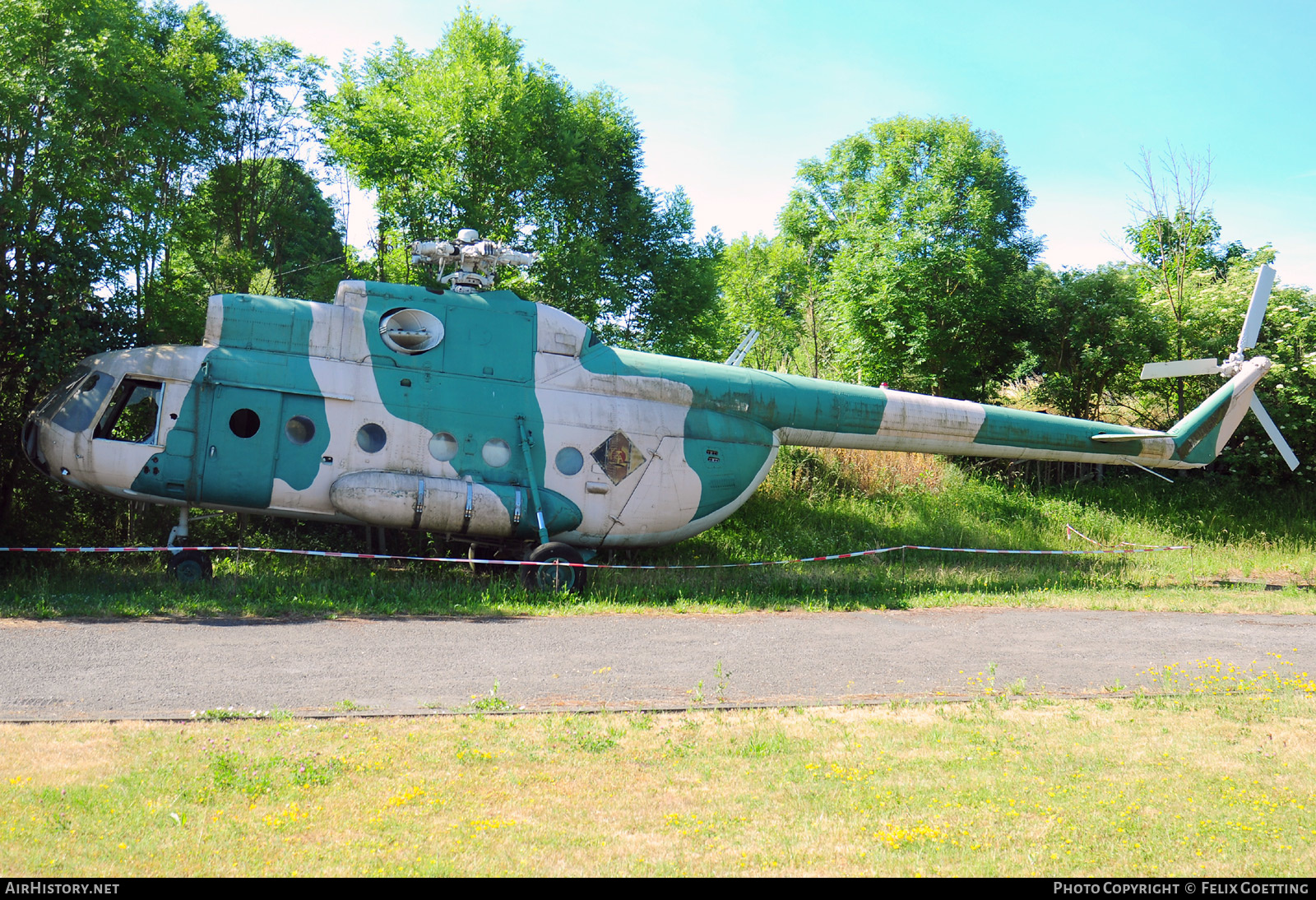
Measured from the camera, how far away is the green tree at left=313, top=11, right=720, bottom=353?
2198cm

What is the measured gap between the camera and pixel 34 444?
12.0 m

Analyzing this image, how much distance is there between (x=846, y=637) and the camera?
10.4 meters

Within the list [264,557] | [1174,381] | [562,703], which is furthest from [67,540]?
[1174,381]

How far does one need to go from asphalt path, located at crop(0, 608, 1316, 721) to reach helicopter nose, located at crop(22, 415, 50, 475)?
3.56 meters

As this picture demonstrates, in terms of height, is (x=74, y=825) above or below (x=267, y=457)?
below

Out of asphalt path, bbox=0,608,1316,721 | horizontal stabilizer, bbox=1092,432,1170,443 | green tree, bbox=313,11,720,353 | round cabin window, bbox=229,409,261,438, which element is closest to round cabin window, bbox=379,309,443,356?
round cabin window, bbox=229,409,261,438

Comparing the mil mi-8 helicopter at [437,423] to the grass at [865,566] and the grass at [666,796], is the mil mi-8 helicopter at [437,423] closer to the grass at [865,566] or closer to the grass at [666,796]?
the grass at [865,566]

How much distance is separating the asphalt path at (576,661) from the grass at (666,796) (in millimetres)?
614

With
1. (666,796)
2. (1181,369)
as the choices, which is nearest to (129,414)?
(666,796)

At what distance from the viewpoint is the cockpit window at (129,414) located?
11664mm

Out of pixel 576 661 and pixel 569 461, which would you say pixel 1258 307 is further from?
pixel 576 661

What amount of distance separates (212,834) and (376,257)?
2408 cm

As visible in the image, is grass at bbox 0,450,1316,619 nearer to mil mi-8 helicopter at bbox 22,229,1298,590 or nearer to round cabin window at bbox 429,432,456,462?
mil mi-8 helicopter at bbox 22,229,1298,590
